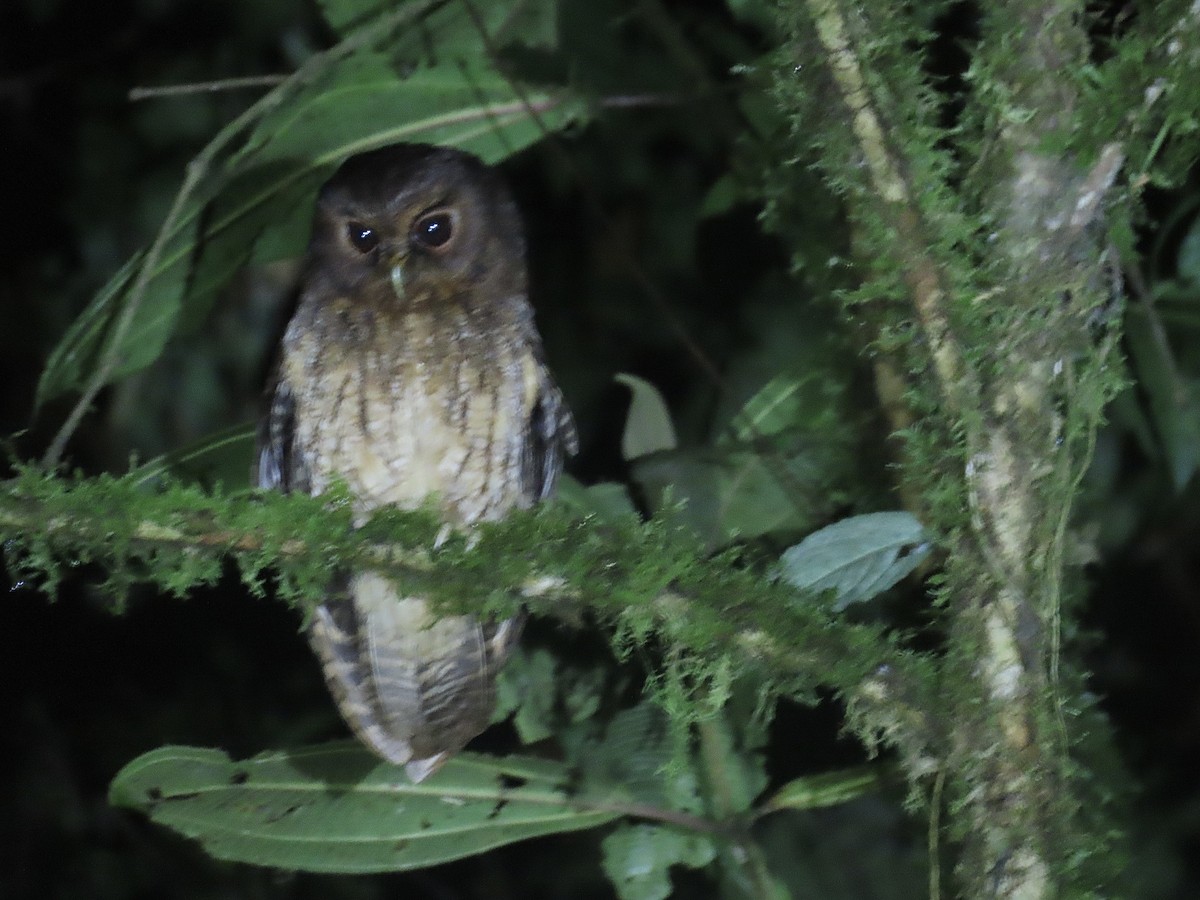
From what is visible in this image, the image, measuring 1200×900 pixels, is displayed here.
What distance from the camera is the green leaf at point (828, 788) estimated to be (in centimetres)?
126

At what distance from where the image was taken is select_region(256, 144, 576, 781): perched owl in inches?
58.8

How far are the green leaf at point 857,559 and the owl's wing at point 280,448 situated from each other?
75cm

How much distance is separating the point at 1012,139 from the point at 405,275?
78cm

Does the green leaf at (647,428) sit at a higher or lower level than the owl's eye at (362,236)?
lower

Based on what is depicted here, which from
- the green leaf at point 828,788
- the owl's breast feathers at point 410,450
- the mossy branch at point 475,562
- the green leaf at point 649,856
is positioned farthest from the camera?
the owl's breast feathers at point 410,450

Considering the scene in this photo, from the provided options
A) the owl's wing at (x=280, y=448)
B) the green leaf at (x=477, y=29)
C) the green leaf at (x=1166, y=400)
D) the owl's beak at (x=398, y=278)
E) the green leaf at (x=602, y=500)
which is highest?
the green leaf at (x=477, y=29)

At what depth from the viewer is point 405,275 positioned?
1.53m

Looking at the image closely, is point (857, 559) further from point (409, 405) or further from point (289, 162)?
point (289, 162)

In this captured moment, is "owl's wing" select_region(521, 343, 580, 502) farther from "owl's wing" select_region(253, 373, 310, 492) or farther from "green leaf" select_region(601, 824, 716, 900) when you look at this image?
"green leaf" select_region(601, 824, 716, 900)

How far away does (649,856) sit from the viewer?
140 centimetres

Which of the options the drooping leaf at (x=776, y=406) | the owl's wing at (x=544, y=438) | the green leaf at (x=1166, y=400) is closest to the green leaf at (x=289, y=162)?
the owl's wing at (x=544, y=438)

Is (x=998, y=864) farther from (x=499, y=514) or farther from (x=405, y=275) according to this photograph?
(x=405, y=275)

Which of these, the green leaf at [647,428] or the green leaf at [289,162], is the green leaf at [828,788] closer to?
the green leaf at [647,428]

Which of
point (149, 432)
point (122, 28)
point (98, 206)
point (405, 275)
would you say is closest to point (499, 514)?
point (405, 275)
